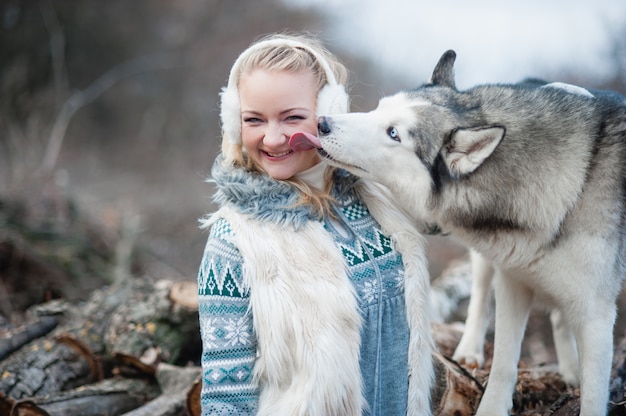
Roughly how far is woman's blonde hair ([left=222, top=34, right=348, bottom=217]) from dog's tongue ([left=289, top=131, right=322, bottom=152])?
0.53 ft

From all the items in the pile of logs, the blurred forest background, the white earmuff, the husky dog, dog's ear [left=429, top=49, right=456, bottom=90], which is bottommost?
the pile of logs

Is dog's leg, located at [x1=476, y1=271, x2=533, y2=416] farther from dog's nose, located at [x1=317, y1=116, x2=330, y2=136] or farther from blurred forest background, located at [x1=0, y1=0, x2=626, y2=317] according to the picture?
blurred forest background, located at [x1=0, y1=0, x2=626, y2=317]

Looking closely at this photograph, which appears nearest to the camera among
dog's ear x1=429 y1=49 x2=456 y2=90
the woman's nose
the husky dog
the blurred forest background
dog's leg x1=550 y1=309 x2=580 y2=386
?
the woman's nose

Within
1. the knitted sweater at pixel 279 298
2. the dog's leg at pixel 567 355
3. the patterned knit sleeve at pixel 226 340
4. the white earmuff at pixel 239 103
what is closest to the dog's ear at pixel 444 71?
the white earmuff at pixel 239 103

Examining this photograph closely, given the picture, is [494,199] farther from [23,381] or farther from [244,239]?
[23,381]

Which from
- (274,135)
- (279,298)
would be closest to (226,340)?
(279,298)

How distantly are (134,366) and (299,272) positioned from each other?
6.68 ft

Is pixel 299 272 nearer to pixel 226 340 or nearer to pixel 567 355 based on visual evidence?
pixel 226 340

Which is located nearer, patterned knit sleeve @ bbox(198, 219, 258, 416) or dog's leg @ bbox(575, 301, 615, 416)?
patterned knit sleeve @ bbox(198, 219, 258, 416)

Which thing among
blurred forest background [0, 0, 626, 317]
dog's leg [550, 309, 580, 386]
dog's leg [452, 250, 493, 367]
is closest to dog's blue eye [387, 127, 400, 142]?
dog's leg [452, 250, 493, 367]

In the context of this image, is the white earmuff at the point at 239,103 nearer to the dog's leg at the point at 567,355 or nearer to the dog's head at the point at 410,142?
the dog's head at the point at 410,142

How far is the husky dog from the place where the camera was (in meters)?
2.56

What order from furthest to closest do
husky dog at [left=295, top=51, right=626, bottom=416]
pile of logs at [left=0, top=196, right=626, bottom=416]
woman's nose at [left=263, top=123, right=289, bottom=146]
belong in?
pile of logs at [left=0, top=196, right=626, bottom=416] < husky dog at [left=295, top=51, right=626, bottom=416] < woman's nose at [left=263, top=123, right=289, bottom=146]

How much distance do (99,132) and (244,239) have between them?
42.6 feet
